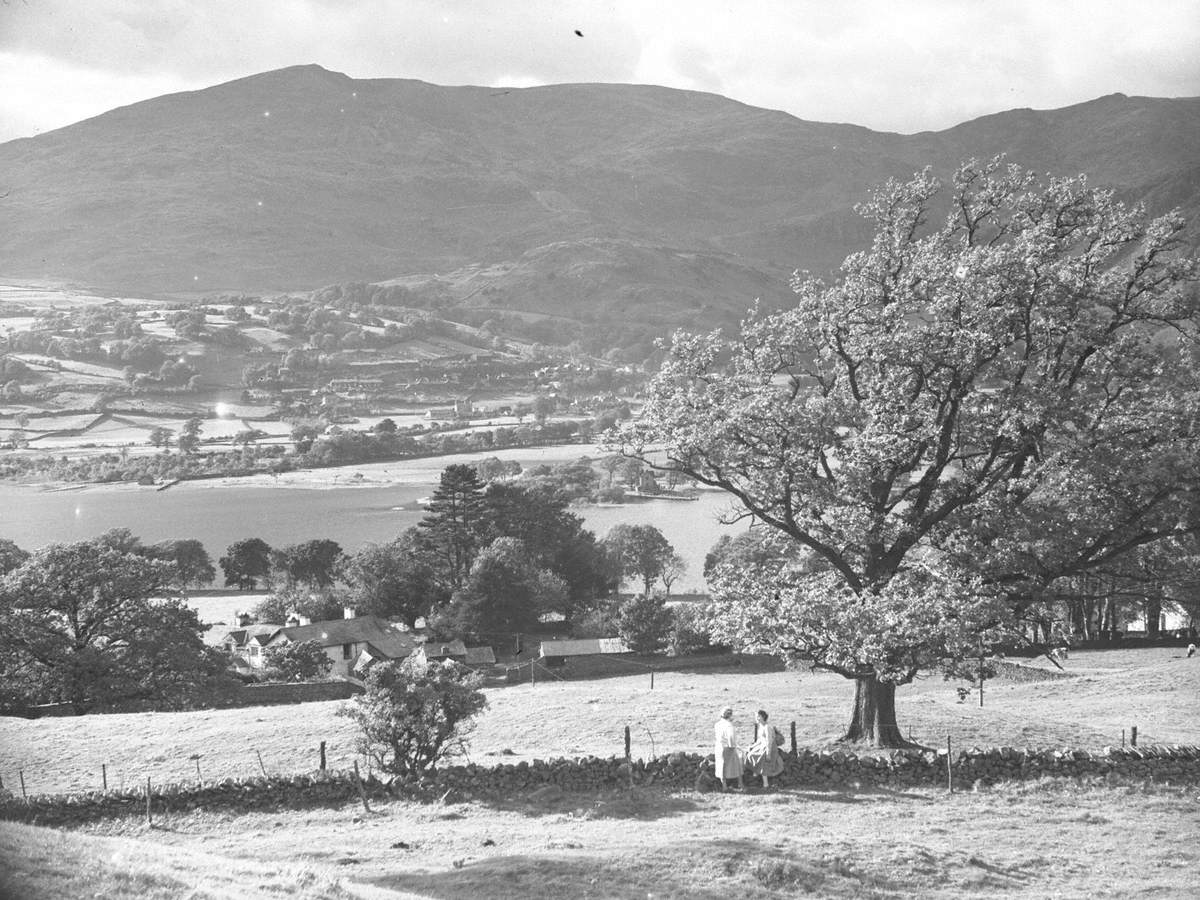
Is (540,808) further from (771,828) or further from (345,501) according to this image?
(345,501)

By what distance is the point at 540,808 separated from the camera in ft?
69.6

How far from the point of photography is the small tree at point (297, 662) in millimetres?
56375

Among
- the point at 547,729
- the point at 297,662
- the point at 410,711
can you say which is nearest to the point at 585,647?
the point at 297,662

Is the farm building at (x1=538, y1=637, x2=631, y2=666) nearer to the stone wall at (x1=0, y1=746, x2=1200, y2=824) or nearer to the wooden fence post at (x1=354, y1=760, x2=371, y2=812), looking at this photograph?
the stone wall at (x1=0, y1=746, x2=1200, y2=824)

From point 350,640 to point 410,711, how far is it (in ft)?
160

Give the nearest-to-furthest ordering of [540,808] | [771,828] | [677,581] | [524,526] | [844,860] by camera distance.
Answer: [844,860] → [771,828] → [540,808] → [524,526] → [677,581]

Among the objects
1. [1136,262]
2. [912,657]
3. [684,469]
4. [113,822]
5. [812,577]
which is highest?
[1136,262]

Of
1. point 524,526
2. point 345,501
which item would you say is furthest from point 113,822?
point 345,501

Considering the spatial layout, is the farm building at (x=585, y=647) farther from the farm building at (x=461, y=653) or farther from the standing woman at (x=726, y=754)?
the standing woman at (x=726, y=754)

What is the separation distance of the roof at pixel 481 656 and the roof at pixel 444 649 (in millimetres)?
560

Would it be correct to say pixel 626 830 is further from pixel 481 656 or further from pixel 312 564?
pixel 312 564

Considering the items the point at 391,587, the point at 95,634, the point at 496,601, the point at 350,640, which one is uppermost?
the point at 391,587

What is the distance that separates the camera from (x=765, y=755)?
21.6 metres

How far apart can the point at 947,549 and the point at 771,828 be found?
7.97 metres
